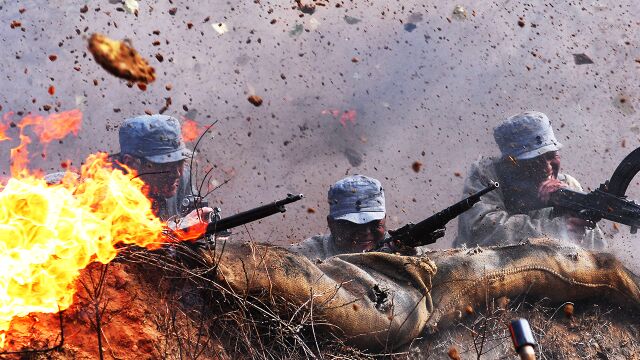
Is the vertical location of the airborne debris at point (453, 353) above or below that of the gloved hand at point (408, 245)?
below

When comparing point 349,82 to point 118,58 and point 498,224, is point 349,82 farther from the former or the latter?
point 118,58

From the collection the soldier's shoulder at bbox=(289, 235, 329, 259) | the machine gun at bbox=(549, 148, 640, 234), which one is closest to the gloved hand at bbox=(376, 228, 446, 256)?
the soldier's shoulder at bbox=(289, 235, 329, 259)

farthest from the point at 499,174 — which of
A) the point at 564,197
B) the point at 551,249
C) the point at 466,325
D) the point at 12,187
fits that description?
the point at 12,187

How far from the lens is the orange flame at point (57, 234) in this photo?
353 centimetres

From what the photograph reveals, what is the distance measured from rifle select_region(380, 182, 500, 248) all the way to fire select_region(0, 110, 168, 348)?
2116 millimetres

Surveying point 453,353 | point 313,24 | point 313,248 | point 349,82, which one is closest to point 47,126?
point 313,24

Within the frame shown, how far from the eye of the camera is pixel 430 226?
530cm

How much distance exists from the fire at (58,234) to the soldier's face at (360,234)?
3.07 meters

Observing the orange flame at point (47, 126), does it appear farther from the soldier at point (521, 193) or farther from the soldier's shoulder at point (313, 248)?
the soldier at point (521, 193)

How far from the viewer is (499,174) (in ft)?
27.2

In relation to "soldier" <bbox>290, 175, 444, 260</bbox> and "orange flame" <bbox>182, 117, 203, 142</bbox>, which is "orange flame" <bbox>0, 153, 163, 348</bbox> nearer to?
"soldier" <bbox>290, 175, 444, 260</bbox>

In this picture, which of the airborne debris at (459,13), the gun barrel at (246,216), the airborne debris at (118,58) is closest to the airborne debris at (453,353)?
the gun barrel at (246,216)

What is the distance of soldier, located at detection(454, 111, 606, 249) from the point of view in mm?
7699

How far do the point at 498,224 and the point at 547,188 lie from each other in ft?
2.30
